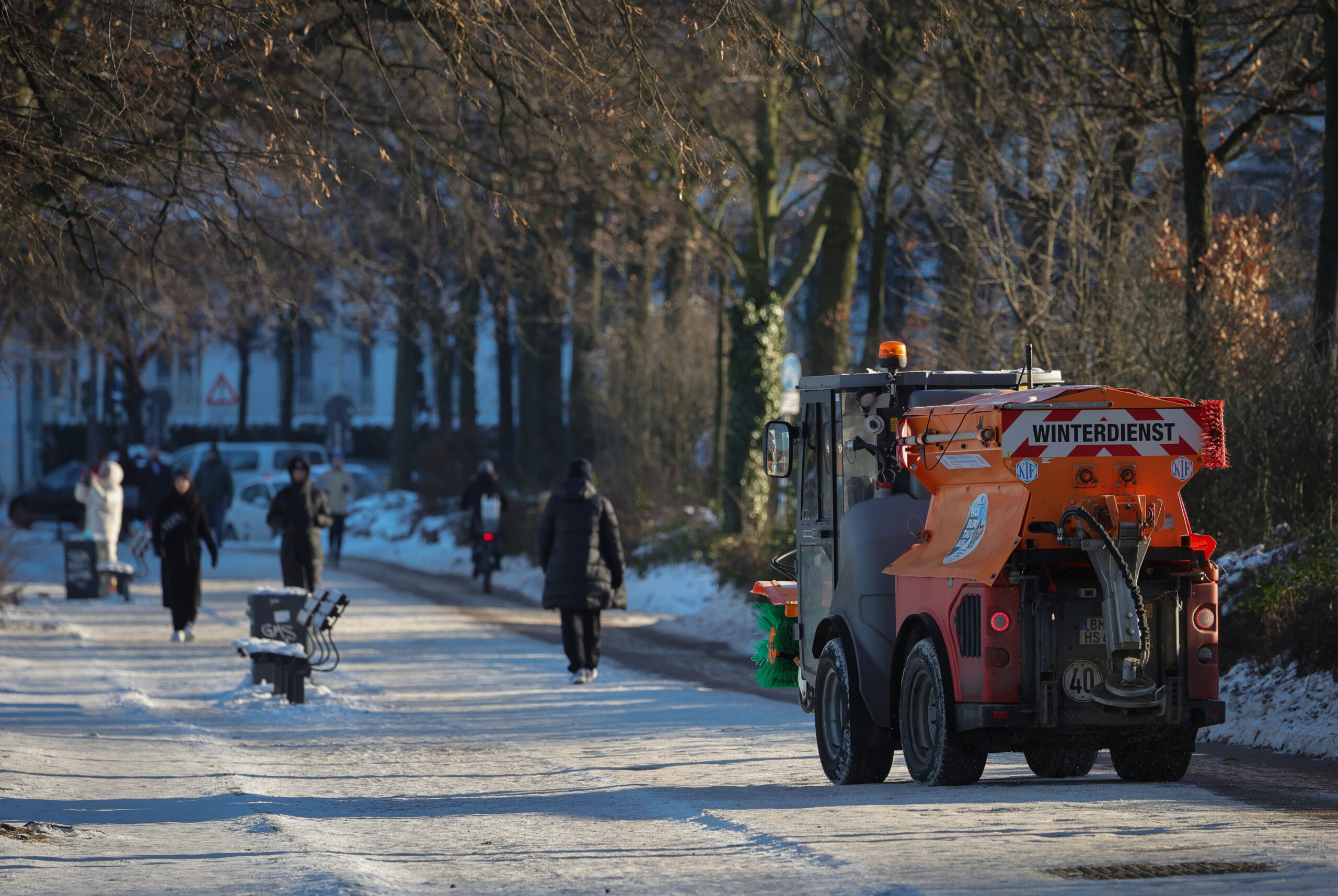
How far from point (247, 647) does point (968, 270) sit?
366 inches

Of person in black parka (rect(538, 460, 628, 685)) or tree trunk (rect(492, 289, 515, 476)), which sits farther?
tree trunk (rect(492, 289, 515, 476))

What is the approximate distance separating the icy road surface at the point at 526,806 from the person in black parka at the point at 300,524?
3.01 m

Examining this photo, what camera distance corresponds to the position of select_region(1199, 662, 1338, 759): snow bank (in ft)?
32.6

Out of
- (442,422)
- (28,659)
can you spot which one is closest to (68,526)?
(442,422)

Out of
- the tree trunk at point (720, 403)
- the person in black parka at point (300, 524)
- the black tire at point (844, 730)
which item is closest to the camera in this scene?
the black tire at point (844, 730)

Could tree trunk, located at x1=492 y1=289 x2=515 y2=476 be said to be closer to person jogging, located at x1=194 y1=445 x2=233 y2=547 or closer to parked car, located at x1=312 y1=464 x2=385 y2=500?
parked car, located at x1=312 y1=464 x2=385 y2=500

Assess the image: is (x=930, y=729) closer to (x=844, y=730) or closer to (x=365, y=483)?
(x=844, y=730)

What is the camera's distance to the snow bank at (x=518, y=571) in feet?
61.5

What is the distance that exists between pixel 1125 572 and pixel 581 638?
719cm

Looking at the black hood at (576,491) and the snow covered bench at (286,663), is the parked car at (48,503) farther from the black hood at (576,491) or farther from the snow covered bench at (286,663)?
the snow covered bench at (286,663)

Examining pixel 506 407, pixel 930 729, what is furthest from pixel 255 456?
pixel 930 729

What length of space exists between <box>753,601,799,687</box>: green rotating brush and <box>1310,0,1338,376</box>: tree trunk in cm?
590

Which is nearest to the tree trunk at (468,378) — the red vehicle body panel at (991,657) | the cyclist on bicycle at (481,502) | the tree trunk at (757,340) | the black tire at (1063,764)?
the cyclist on bicycle at (481,502)

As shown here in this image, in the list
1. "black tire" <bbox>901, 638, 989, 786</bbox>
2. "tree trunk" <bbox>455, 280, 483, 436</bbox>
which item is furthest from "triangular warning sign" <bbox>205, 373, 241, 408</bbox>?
"black tire" <bbox>901, 638, 989, 786</bbox>
